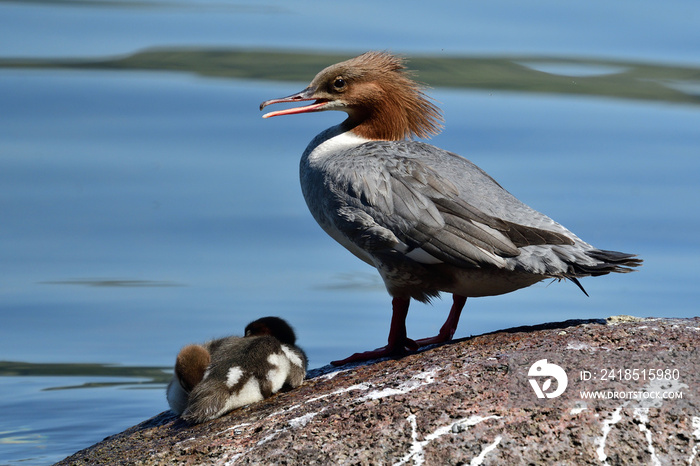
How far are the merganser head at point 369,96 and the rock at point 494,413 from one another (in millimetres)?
1738

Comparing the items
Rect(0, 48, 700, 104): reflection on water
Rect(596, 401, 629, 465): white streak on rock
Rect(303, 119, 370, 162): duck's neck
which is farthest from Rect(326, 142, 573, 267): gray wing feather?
Rect(0, 48, 700, 104): reflection on water

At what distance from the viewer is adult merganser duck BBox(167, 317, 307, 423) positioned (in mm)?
4398

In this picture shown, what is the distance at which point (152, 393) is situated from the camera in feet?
24.5

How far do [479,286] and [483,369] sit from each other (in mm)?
773

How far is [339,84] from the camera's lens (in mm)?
5680

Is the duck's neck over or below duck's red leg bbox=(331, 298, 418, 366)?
over

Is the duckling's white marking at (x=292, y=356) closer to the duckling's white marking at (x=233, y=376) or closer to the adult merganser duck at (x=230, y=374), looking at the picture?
the adult merganser duck at (x=230, y=374)

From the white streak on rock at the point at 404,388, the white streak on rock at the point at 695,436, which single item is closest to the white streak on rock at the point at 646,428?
the white streak on rock at the point at 695,436

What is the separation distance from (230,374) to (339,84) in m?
1.93

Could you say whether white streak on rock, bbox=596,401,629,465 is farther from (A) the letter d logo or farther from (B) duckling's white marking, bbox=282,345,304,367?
(B) duckling's white marking, bbox=282,345,304,367

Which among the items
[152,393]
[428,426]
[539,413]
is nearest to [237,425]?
[428,426]

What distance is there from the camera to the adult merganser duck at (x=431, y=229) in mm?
4516

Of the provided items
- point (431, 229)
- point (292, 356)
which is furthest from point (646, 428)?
point (292, 356)

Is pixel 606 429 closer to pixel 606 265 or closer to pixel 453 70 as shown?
pixel 606 265
